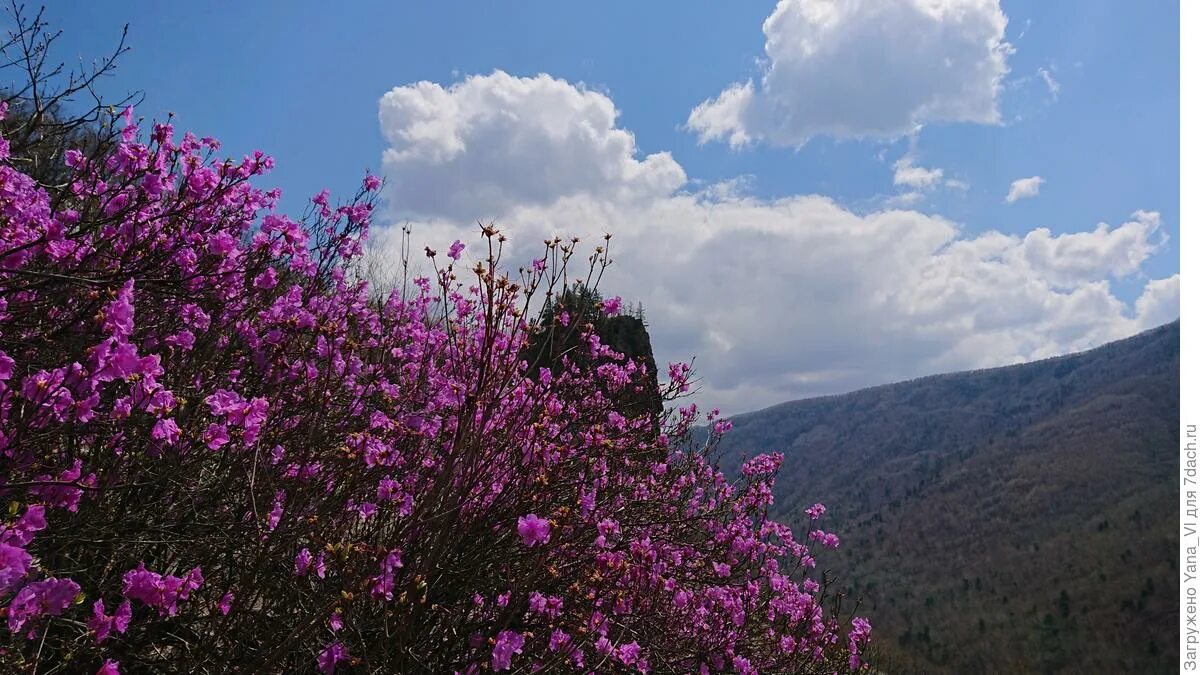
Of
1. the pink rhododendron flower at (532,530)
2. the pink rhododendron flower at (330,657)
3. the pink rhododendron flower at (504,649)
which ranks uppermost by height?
the pink rhododendron flower at (532,530)

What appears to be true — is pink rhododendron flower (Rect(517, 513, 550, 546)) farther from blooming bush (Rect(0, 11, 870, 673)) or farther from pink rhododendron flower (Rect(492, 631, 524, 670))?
pink rhododendron flower (Rect(492, 631, 524, 670))

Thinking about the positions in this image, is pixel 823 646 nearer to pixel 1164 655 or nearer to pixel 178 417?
pixel 178 417

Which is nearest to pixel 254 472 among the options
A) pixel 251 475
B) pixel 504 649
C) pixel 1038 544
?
pixel 251 475

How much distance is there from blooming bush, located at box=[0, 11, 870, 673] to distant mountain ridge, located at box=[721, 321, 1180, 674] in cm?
2337

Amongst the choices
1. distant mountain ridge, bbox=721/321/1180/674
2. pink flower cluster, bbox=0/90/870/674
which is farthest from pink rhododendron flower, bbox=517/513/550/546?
distant mountain ridge, bbox=721/321/1180/674

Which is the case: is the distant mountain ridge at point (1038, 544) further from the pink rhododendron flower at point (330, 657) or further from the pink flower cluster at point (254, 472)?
the pink rhododendron flower at point (330, 657)

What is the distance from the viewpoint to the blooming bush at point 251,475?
2.59 meters

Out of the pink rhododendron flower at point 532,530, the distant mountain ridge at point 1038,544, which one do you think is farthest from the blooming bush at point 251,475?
the distant mountain ridge at point 1038,544

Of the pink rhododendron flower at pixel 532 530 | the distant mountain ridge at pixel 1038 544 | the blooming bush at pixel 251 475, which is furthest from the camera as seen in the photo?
the distant mountain ridge at pixel 1038 544

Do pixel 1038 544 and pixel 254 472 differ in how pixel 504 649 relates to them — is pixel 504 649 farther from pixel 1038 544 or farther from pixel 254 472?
pixel 1038 544

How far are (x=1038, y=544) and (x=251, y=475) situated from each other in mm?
137123

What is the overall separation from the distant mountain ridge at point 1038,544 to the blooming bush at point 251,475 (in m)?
23.4

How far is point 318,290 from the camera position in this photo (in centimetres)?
536
